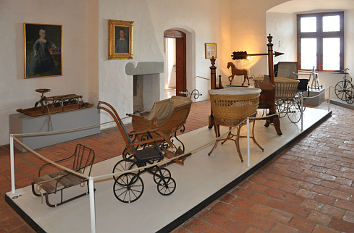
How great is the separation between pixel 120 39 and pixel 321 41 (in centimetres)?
863

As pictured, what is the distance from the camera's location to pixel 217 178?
14.3 ft

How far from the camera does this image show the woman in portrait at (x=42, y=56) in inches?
267

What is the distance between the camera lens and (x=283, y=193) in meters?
4.11

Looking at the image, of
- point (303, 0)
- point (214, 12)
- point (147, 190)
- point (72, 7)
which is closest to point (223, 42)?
point (214, 12)

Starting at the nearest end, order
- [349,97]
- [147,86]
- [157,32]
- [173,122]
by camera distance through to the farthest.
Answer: [173,122], [157,32], [147,86], [349,97]

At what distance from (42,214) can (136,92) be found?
6.67 metres

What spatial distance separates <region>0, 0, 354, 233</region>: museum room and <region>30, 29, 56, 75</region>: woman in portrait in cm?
2

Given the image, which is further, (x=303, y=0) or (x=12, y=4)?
(x=303, y=0)

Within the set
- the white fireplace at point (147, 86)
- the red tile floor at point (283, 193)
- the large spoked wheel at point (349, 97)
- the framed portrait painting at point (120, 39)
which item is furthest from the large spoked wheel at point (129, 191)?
the large spoked wheel at point (349, 97)

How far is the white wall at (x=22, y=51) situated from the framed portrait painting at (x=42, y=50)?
0.35 feet

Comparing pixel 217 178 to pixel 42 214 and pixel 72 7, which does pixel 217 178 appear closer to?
pixel 42 214

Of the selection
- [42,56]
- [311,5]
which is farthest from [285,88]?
[311,5]

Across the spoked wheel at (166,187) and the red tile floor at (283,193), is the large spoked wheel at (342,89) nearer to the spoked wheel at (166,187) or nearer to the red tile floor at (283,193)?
the red tile floor at (283,193)

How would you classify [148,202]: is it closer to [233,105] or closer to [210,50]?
[233,105]
